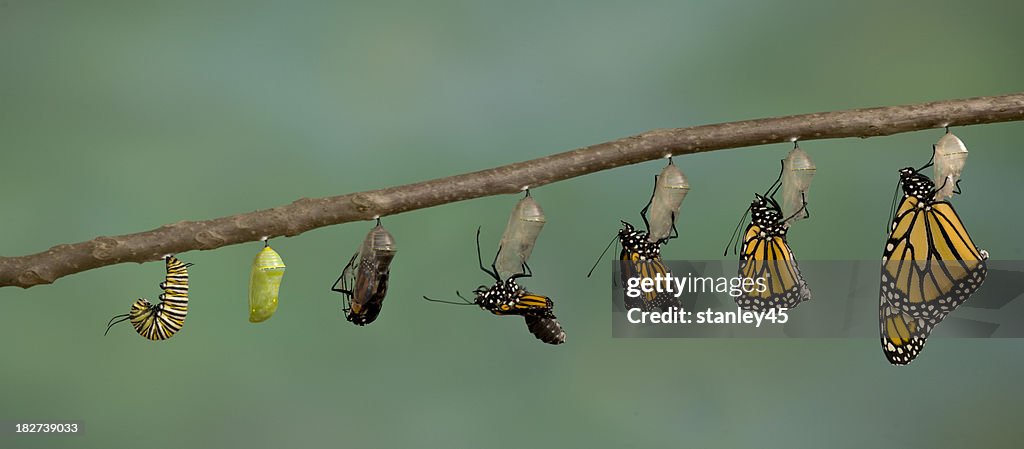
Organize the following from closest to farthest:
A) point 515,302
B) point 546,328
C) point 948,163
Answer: point 948,163 → point 515,302 → point 546,328

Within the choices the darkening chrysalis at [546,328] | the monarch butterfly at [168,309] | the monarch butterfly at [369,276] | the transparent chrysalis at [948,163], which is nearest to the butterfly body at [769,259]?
the transparent chrysalis at [948,163]

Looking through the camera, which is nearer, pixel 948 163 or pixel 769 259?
pixel 948 163

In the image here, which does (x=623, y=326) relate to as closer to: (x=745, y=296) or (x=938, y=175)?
(x=745, y=296)

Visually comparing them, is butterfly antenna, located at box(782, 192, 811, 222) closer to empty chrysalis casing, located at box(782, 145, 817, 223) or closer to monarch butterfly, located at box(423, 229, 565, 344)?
empty chrysalis casing, located at box(782, 145, 817, 223)

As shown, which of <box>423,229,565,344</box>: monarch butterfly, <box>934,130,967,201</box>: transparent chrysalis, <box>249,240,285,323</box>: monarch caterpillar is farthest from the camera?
<box>423,229,565,344</box>: monarch butterfly

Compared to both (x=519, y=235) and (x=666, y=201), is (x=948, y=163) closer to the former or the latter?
(x=666, y=201)

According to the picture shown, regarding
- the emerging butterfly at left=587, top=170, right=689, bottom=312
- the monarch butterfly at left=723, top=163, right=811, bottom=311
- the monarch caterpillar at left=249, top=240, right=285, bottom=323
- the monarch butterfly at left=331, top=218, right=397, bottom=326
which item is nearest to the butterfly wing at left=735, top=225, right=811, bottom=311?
the monarch butterfly at left=723, top=163, right=811, bottom=311

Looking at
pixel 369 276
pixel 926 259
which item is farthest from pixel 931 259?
pixel 369 276
